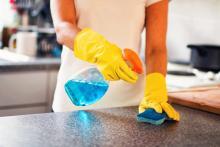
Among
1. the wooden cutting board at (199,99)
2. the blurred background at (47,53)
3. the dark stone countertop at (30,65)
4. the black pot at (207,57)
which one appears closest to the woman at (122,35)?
the wooden cutting board at (199,99)

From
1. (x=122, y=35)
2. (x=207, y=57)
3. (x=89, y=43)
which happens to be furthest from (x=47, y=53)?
(x=89, y=43)

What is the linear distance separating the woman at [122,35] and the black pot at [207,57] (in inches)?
36.3

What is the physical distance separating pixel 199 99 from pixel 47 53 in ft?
4.85

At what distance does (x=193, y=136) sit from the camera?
3.50ft

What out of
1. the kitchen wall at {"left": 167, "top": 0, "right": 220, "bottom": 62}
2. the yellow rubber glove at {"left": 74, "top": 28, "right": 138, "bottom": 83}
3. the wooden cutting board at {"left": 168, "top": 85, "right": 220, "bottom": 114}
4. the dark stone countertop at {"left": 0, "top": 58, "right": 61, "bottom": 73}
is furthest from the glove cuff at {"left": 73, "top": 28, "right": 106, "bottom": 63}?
the kitchen wall at {"left": 167, "top": 0, "right": 220, "bottom": 62}

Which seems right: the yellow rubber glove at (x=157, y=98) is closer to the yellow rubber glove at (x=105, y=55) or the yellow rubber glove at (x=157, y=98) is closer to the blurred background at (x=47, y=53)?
the yellow rubber glove at (x=105, y=55)

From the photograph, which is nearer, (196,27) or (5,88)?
(5,88)

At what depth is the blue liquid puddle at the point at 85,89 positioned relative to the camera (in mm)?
1225

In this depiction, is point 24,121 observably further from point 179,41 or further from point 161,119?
point 179,41

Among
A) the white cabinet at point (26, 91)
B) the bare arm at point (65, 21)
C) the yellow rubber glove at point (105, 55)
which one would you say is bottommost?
the white cabinet at point (26, 91)

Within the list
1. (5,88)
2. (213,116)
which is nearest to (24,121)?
(213,116)

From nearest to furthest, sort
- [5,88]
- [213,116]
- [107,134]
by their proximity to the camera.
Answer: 1. [107,134]
2. [213,116]
3. [5,88]

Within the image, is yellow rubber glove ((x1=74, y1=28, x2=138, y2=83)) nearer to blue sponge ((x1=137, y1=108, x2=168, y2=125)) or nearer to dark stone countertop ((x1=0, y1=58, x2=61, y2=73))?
blue sponge ((x1=137, y1=108, x2=168, y2=125))

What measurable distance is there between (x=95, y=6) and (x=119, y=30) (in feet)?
0.38
